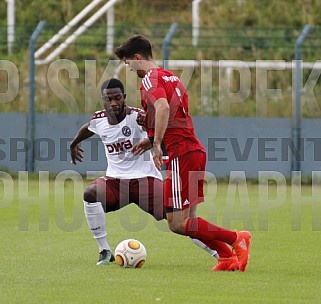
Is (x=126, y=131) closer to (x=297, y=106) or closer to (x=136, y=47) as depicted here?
(x=136, y=47)

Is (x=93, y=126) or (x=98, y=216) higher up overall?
(x=93, y=126)

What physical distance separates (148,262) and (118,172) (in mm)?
1048

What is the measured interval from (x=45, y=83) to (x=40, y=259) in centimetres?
1435

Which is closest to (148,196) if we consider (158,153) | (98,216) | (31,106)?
(98,216)

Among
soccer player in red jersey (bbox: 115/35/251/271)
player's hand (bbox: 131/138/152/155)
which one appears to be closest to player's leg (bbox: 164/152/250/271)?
soccer player in red jersey (bbox: 115/35/251/271)

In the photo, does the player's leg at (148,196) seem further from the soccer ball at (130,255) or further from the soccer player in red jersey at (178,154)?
the soccer player in red jersey at (178,154)

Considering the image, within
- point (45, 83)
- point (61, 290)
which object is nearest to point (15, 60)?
point (45, 83)

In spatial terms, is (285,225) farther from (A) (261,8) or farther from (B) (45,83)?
(A) (261,8)

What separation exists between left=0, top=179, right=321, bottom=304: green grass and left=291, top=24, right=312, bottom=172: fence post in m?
4.90

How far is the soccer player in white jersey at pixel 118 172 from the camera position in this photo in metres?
10.4

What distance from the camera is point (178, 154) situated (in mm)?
9492

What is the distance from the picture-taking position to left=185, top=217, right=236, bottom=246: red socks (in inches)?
376

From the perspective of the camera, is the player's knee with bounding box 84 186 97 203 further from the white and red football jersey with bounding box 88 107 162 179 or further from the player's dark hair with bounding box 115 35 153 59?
the player's dark hair with bounding box 115 35 153 59

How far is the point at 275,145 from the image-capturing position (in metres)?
22.2
